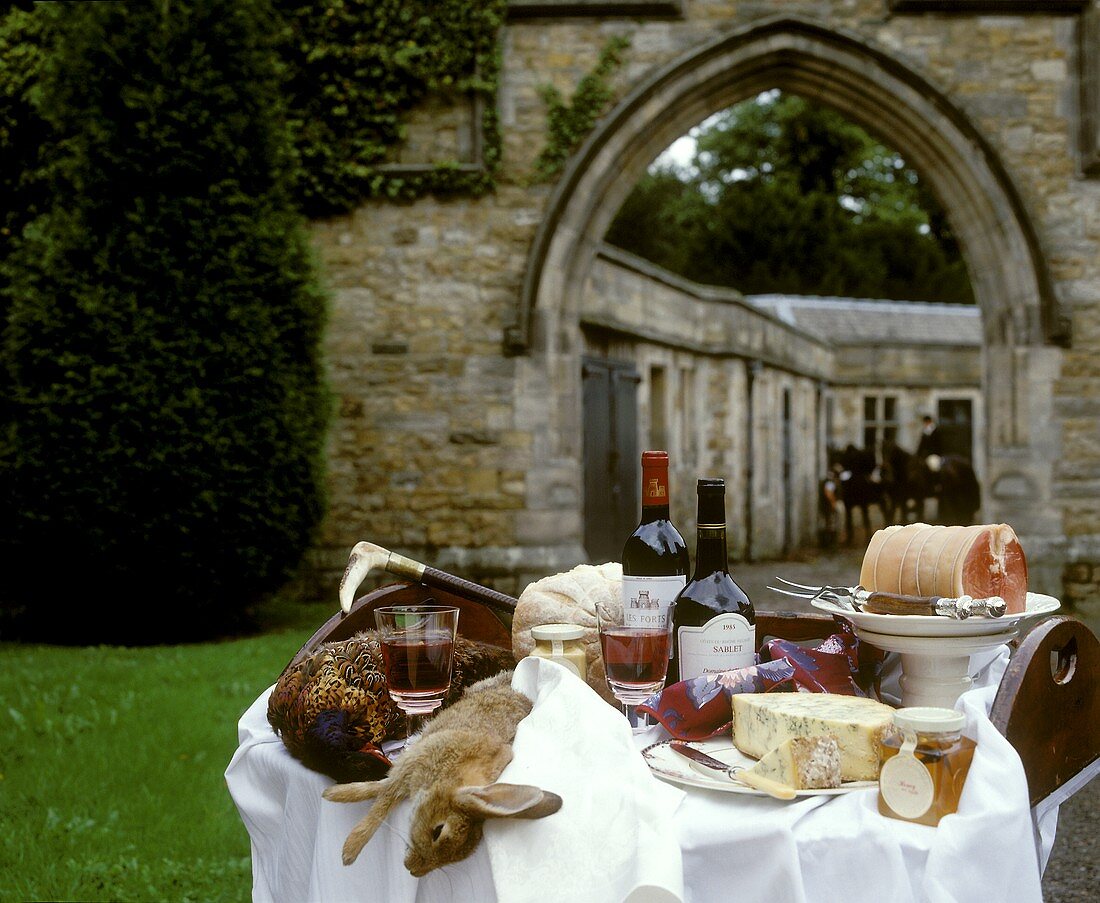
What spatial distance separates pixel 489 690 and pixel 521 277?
725 cm

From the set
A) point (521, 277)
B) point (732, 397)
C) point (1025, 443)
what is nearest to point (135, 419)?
point (521, 277)

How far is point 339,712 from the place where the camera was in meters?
1.65

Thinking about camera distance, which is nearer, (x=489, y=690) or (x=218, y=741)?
(x=489, y=690)

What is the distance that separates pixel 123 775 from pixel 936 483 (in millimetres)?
14300

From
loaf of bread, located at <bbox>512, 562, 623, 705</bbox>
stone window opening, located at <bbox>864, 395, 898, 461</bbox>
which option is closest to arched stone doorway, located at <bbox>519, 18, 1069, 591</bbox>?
loaf of bread, located at <bbox>512, 562, 623, 705</bbox>

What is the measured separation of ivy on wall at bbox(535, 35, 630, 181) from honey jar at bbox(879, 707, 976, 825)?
7716mm

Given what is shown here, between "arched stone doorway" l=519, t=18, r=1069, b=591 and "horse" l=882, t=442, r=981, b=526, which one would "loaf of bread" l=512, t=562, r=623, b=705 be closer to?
"arched stone doorway" l=519, t=18, r=1069, b=591

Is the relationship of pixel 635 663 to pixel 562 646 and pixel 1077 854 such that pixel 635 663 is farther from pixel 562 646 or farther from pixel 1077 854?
pixel 1077 854

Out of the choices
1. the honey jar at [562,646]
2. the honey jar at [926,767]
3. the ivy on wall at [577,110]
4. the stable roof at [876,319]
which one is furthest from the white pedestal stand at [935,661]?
the stable roof at [876,319]

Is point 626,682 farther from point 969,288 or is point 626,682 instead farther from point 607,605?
point 969,288

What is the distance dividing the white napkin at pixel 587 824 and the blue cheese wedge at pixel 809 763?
0.15 meters

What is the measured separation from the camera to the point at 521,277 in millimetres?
8773

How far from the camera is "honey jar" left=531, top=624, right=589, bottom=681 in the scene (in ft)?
5.85

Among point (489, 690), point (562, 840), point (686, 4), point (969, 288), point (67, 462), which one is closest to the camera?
point (562, 840)
